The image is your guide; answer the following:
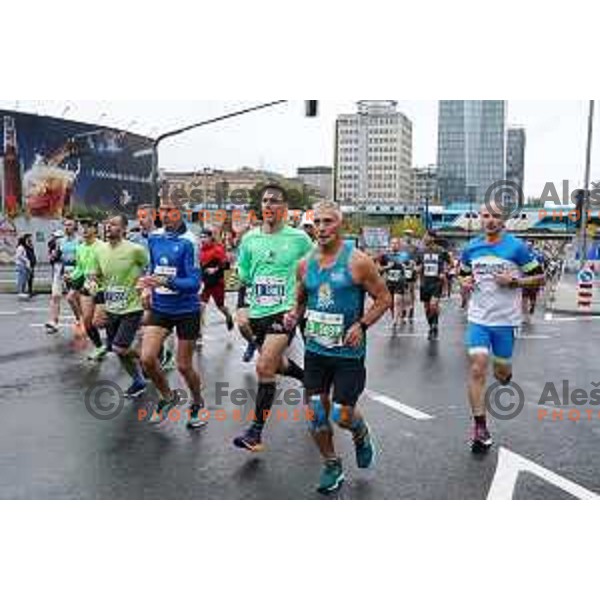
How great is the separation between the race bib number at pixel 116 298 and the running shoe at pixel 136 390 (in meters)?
0.78

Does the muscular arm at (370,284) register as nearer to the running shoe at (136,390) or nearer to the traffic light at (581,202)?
the running shoe at (136,390)

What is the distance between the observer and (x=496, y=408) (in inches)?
301

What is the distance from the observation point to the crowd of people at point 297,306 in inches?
198

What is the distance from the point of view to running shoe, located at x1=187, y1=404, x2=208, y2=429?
266 inches

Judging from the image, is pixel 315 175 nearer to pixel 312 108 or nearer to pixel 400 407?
pixel 312 108

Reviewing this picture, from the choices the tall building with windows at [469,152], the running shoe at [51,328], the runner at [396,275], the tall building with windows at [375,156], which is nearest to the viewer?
the running shoe at [51,328]

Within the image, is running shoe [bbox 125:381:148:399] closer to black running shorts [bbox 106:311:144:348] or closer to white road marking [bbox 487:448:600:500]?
black running shorts [bbox 106:311:144:348]

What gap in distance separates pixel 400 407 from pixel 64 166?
2078 inches

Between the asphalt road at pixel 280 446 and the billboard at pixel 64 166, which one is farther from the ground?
the billboard at pixel 64 166

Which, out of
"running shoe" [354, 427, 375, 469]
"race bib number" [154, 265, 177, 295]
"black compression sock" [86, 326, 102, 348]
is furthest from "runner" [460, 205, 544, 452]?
"black compression sock" [86, 326, 102, 348]

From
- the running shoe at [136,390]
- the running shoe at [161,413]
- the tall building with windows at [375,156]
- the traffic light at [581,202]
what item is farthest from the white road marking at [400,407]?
the tall building with windows at [375,156]
